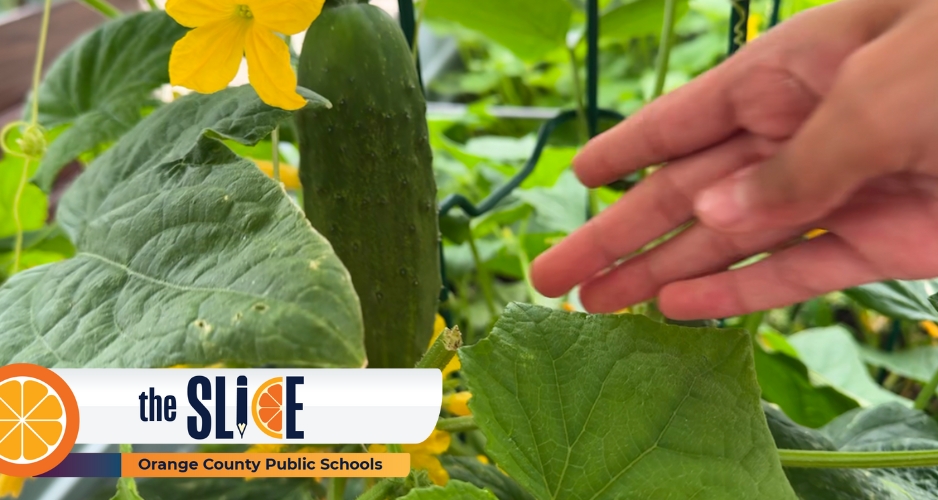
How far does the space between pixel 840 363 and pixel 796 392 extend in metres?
0.20

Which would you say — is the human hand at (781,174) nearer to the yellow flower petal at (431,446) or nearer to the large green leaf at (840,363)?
the yellow flower petal at (431,446)

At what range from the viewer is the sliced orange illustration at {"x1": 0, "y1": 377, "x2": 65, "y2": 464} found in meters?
0.31

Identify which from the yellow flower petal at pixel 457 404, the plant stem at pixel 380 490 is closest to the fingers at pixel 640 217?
the yellow flower petal at pixel 457 404

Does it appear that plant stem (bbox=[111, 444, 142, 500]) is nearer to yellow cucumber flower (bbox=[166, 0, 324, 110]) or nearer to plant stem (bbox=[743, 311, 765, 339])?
yellow cucumber flower (bbox=[166, 0, 324, 110])

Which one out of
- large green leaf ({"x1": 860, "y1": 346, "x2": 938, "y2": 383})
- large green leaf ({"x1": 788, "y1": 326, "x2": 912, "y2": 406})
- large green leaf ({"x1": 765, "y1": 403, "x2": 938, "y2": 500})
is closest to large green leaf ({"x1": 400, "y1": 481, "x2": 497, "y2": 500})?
large green leaf ({"x1": 765, "y1": 403, "x2": 938, "y2": 500})

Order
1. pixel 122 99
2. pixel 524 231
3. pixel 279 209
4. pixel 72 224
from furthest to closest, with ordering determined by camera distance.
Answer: pixel 524 231, pixel 122 99, pixel 72 224, pixel 279 209

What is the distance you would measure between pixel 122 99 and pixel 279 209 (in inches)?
12.5

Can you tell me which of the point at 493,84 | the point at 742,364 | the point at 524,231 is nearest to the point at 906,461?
the point at 742,364

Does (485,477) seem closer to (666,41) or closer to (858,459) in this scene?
(858,459)

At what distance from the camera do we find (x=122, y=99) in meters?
0.51

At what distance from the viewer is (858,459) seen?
37 cm

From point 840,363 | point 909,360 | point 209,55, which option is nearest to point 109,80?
point 209,55

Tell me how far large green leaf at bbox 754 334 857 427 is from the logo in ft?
1.92

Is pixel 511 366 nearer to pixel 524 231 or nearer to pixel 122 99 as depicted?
pixel 122 99
